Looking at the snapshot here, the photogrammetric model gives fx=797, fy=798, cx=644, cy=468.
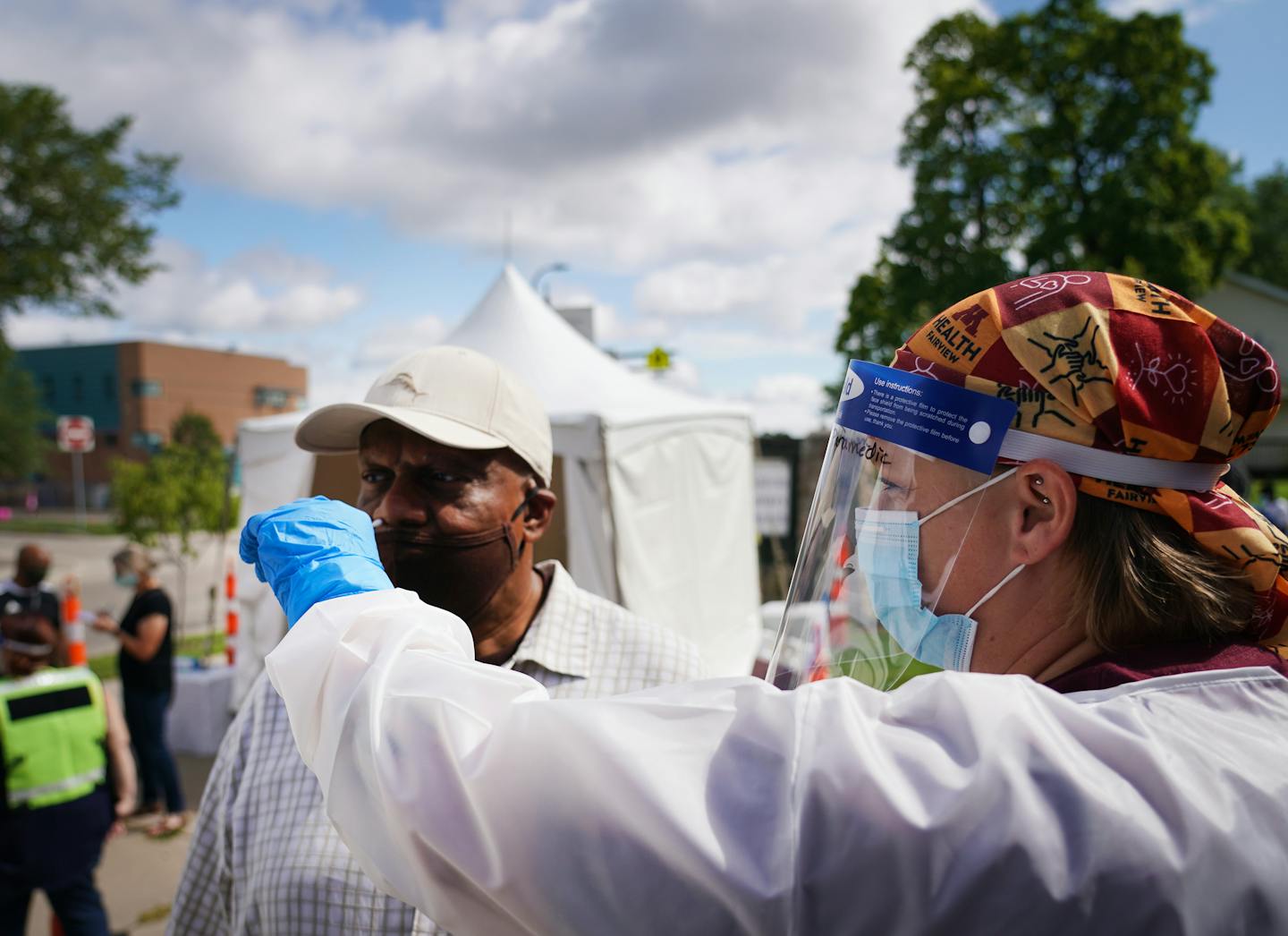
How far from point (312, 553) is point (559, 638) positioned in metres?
0.81

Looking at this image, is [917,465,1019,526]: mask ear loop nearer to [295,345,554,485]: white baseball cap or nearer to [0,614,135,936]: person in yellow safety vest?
[295,345,554,485]: white baseball cap

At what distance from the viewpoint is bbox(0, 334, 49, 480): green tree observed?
3600cm

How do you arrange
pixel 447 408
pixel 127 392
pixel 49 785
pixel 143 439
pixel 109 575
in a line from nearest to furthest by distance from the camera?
pixel 447 408 → pixel 49 785 → pixel 109 575 → pixel 143 439 → pixel 127 392

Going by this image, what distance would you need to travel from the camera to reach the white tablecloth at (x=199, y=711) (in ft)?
20.7

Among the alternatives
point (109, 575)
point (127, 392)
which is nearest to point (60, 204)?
point (109, 575)

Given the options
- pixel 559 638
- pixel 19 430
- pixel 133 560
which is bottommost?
pixel 133 560

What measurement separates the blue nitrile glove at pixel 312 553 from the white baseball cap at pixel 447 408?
45cm

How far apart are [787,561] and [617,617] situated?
11.5 metres

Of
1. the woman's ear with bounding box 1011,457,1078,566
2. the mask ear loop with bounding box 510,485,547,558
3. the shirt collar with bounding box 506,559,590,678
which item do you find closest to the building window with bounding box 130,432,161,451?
the mask ear loop with bounding box 510,485,547,558

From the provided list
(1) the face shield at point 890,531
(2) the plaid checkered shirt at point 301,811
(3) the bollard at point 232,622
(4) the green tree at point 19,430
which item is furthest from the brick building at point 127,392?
(1) the face shield at point 890,531

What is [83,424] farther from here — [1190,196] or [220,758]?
[1190,196]

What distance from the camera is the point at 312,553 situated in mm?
1134

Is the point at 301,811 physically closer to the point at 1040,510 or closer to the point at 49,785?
the point at 1040,510

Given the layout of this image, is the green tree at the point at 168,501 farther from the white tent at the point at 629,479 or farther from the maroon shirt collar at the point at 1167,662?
the maroon shirt collar at the point at 1167,662
